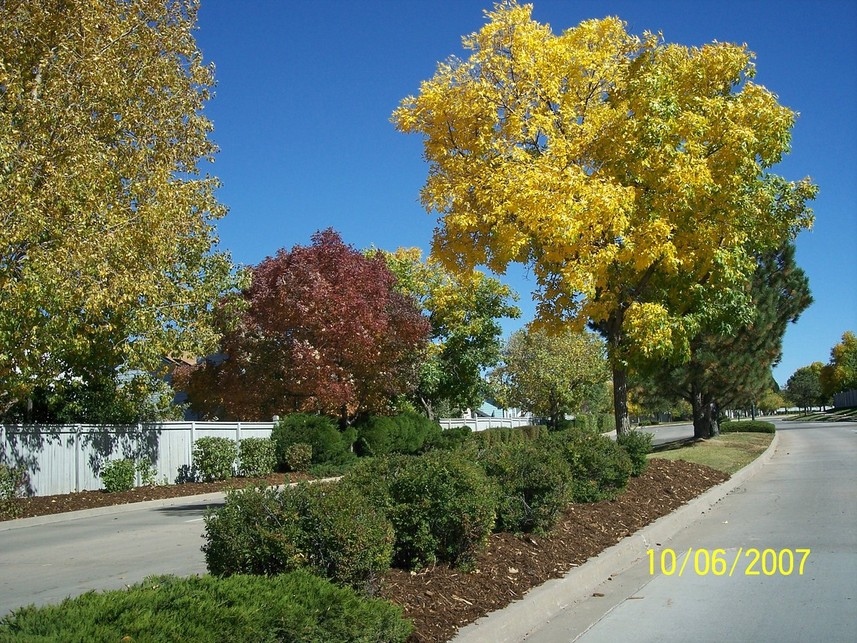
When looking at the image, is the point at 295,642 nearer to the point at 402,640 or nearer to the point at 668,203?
the point at 402,640

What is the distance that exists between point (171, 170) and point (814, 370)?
4720 inches

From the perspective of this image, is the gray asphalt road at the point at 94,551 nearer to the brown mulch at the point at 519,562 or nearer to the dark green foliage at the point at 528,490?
the brown mulch at the point at 519,562

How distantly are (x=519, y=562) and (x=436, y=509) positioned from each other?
141cm

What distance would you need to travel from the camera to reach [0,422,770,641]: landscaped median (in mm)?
4625

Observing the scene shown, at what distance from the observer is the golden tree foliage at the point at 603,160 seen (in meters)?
14.0

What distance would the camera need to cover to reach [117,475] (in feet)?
70.8

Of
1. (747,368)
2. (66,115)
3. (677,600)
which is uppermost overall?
(66,115)

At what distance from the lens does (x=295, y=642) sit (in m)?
4.62

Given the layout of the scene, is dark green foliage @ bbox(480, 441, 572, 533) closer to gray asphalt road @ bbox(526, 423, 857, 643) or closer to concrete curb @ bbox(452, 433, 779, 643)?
concrete curb @ bbox(452, 433, 779, 643)

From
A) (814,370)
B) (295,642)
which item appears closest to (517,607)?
(295,642)

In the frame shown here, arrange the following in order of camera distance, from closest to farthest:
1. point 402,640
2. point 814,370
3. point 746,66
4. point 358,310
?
point 402,640 → point 746,66 → point 358,310 → point 814,370

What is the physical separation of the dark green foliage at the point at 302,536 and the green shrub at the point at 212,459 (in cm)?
1882

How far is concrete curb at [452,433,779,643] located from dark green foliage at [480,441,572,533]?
0.71 m

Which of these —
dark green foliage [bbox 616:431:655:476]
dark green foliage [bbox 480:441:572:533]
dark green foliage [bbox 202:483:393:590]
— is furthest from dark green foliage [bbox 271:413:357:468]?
dark green foliage [bbox 202:483:393:590]
